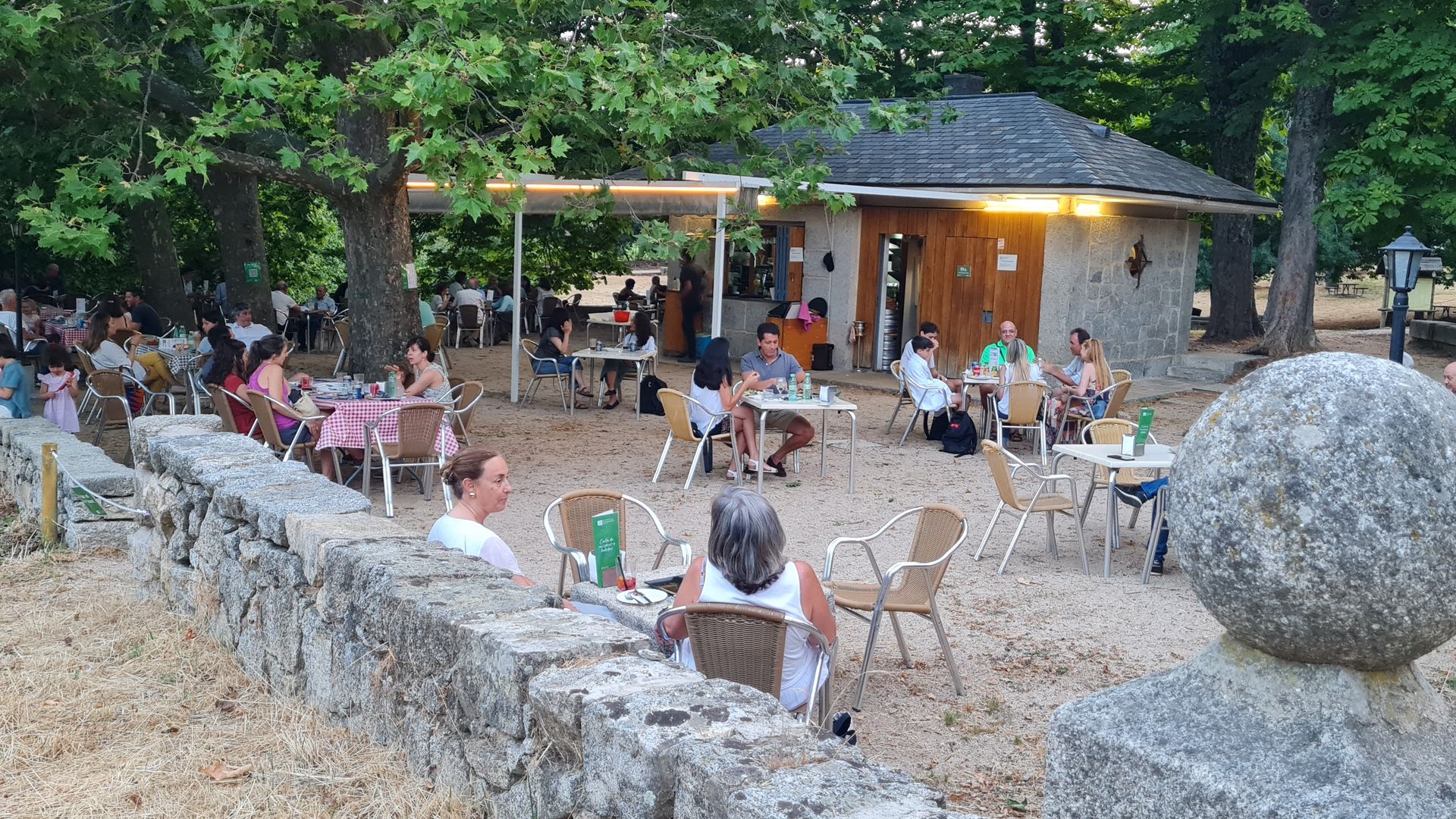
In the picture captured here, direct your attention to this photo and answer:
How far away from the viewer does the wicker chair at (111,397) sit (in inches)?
424

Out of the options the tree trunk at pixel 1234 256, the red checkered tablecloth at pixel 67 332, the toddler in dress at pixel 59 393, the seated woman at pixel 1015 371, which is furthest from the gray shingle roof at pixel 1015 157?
the toddler in dress at pixel 59 393

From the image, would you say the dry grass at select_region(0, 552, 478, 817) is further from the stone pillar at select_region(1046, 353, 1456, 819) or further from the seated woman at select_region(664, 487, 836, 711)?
the stone pillar at select_region(1046, 353, 1456, 819)

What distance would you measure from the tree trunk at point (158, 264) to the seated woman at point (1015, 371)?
12.0 metres

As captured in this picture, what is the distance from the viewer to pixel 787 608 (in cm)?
433

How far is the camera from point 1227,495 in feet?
6.95

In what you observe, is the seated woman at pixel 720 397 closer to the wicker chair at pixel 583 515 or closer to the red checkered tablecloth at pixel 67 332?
the wicker chair at pixel 583 515

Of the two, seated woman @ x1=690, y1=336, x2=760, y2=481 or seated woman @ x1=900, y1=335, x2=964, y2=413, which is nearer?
seated woman @ x1=690, y1=336, x2=760, y2=481

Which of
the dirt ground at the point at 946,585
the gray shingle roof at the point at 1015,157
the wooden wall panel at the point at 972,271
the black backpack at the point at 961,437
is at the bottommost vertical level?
the dirt ground at the point at 946,585

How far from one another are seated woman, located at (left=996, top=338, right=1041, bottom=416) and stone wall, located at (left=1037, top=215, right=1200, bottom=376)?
413 centimetres

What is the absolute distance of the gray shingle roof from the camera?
1522cm

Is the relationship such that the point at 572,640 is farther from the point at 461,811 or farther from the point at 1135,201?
the point at 1135,201

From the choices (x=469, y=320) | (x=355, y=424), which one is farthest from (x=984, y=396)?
(x=469, y=320)

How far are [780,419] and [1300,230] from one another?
11.9 meters

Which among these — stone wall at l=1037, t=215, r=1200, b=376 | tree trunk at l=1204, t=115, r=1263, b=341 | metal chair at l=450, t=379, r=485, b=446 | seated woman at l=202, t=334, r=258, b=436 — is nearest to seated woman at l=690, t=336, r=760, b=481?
metal chair at l=450, t=379, r=485, b=446
